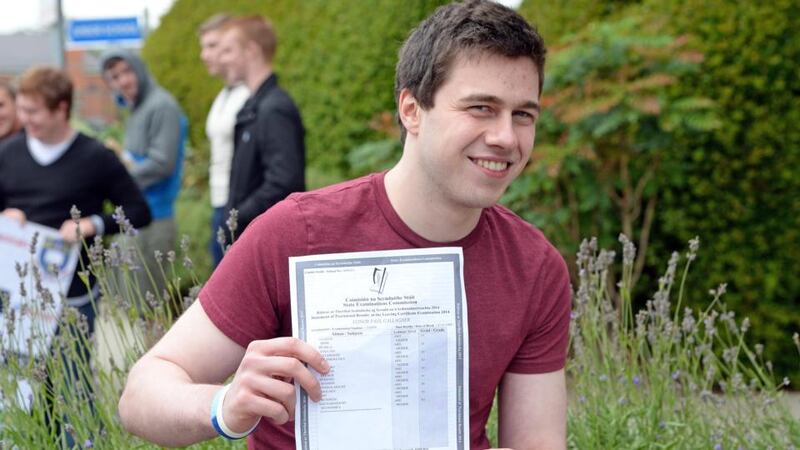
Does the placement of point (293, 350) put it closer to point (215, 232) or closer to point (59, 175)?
point (59, 175)

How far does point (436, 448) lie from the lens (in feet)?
6.45

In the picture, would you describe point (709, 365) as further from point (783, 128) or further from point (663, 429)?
point (783, 128)

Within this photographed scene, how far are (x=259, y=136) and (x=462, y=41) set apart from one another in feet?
10.2

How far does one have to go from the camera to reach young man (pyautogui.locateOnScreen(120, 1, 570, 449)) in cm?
196

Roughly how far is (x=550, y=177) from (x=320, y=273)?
12.1ft

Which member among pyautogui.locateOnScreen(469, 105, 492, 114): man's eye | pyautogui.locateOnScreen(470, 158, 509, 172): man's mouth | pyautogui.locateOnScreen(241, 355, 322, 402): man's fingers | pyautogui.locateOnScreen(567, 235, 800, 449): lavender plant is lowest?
pyautogui.locateOnScreen(567, 235, 800, 449): lavender plant

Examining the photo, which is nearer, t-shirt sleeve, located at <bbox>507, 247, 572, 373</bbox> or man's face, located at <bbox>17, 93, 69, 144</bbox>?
t-shirt sleeve, located at <bbox>507, 247, 572, 373</bbox>

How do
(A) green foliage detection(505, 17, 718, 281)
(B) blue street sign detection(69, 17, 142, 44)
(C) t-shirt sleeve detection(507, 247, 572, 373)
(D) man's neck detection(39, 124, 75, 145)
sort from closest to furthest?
(C) t-shirt sleeve detection(507, 247, 572, 373), (D) man's neck detection(39, 124, 75, 145), (A) green foliage detection(505, 17, 718, 281), (B) blue street sign detection(69, 17, 142, 44)

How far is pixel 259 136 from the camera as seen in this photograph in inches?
198

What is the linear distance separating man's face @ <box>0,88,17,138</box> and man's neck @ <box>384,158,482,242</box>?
410 centimetres

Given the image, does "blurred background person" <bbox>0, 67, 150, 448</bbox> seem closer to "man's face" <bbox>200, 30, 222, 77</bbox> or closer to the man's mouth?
"man's face" <bbox>200, 30, 222, 77</bbox>

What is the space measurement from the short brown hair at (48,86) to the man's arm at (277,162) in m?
0.91

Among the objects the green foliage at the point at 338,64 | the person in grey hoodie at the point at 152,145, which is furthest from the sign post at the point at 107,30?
the person in grey hoodie at the point at 152,145

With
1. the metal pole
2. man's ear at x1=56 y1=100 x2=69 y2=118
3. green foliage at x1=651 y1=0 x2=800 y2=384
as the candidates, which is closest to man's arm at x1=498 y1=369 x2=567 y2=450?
man's ear at x1=56 y1=100 x2=69 y2=118
